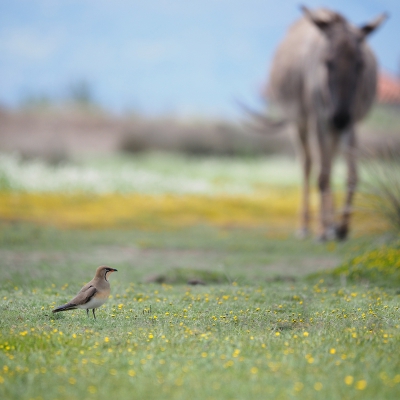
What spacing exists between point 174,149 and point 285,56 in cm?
1520

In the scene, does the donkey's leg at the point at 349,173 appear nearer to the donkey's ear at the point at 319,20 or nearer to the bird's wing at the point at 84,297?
the donkey's ear at the point at 319,20

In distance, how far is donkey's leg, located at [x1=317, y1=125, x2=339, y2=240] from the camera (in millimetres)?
11023

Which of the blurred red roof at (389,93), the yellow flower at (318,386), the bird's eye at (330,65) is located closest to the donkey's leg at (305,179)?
the bird's eye at (330,65)

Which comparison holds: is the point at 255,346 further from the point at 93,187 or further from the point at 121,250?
the point at 93,187

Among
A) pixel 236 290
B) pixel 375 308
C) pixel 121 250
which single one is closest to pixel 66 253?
pixel 121 250

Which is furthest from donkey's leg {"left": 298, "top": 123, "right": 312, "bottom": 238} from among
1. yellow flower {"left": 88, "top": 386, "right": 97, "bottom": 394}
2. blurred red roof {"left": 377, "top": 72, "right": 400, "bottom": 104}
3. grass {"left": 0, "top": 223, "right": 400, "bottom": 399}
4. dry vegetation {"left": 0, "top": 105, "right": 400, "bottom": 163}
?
blurred red roof {"left": 377, "top": 72, "right": 400, "bottom": 104}

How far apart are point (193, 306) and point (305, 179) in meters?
7.24

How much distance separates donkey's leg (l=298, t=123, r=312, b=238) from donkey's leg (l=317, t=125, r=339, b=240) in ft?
3.21

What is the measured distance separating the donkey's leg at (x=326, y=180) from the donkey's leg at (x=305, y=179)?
98 cm

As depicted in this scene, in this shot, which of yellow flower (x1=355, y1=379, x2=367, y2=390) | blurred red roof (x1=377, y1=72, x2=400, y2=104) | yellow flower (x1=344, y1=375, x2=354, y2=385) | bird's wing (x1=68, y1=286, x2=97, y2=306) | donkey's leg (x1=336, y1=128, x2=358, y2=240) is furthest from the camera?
blurred red roof (x1=377, y1=72, x2=400, y2=104)

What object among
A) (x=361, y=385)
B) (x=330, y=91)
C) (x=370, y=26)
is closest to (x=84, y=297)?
(x=361, y=385)

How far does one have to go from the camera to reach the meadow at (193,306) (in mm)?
3947

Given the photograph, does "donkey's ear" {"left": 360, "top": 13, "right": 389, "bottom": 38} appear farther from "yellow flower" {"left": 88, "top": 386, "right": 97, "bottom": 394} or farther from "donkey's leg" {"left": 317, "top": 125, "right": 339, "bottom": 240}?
"yellow flower" {"left": 88, "top": 386, "right": 97, "bottom": 394}

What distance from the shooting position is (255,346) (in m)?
4.57
